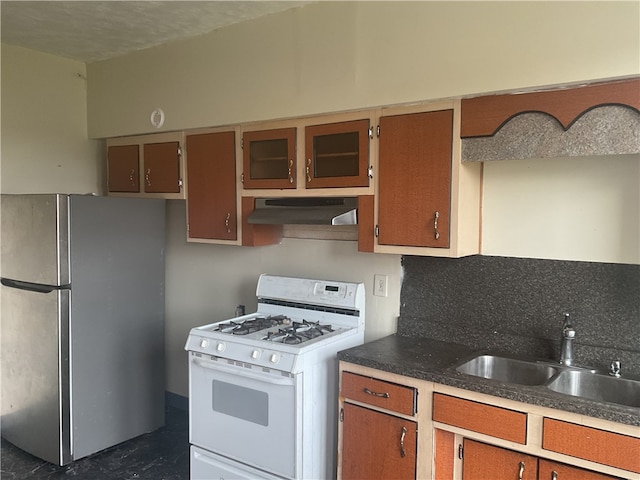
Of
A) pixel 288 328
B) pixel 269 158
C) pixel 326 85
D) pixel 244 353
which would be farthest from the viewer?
pixel 269 158

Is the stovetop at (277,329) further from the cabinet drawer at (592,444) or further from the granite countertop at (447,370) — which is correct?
the cabinet drawer at (592,444)

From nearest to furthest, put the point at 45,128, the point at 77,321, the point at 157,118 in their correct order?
the point at 77,321, the point at 157,118, the point at 45,128

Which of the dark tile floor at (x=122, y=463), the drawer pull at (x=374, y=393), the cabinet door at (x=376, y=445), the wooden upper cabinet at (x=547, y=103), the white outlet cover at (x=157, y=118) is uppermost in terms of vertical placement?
the white outlet cover at (x=157, y=118)

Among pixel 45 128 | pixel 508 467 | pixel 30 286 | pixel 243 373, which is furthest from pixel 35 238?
pixel 508 467

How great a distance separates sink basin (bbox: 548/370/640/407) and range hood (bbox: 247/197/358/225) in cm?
116

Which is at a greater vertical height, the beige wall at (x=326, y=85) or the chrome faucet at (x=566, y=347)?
the beige wall at (x=326, y=85)

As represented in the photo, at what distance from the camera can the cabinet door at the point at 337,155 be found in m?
2.58

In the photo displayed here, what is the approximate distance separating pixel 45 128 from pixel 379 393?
2.95m

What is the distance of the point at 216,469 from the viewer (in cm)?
270

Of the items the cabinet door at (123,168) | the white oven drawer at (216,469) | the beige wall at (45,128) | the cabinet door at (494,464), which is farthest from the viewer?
the cabinet door at (123,168)

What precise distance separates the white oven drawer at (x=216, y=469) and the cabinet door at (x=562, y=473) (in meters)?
1.17

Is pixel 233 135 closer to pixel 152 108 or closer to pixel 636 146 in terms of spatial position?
pixel 152 108

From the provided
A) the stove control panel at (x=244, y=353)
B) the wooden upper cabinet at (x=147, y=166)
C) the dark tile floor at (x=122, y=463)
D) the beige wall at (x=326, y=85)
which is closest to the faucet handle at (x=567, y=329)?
the beige wall at (x=326, y=85)

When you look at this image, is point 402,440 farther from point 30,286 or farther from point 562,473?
point 30,286
